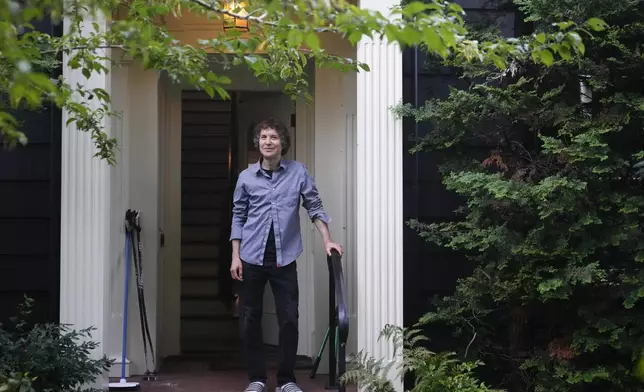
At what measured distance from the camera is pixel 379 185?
4520 mm

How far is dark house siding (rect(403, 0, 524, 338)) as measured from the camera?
15.1 feet

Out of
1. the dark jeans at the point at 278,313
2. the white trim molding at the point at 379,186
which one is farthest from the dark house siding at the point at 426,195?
the dark jeans at the point at 278,313

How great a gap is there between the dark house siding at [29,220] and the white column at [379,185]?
5.81 feet

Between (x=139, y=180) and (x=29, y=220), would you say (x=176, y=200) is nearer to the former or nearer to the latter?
(x=139, y=180)

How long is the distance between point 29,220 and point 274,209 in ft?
4.74

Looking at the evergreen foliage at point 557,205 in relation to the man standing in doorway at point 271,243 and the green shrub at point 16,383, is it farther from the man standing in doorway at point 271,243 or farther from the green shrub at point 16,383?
the green shrub at point 16,383

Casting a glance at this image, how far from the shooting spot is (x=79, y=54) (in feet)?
10.9

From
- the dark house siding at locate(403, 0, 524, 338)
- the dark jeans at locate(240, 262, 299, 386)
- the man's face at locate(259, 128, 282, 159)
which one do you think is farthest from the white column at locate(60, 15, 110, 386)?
the dark house siding at locate(403, 0, 524, 338)

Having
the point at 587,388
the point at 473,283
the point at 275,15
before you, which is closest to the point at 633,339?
the point at 587,388

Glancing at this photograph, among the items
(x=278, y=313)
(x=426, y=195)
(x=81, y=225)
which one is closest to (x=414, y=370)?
(x=278, y=313)

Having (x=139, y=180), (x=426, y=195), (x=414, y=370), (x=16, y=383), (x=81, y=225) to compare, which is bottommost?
(x=414, y=370)

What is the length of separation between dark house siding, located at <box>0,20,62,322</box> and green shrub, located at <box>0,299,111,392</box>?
0.28 meters

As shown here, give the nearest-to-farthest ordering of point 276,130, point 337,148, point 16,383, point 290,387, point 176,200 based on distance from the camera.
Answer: point 16,383 < point 290,387 < point 276,130 < point 337,148 < point 176,200

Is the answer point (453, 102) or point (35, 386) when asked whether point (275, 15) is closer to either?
point (453, 102)
